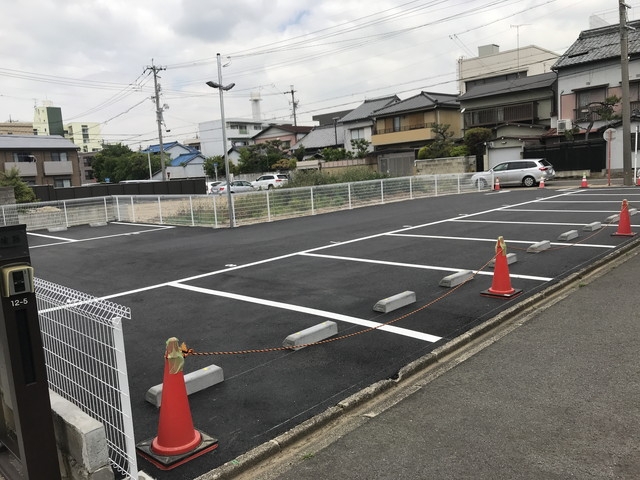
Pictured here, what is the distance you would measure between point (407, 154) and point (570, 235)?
29097mm

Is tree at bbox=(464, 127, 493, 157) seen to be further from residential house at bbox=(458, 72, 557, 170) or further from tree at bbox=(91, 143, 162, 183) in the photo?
tree at bbox=(91, 143, 162, 183)

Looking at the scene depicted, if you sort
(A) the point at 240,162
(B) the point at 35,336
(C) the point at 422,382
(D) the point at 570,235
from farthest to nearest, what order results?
1. (A) the point at 240,162
2. (D) the point at 570,235
3. (C) the point at 422,382
4. (B) the point at 35,336

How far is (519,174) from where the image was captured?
26391mm

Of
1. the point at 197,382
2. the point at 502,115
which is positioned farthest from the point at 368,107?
the point at 197,382

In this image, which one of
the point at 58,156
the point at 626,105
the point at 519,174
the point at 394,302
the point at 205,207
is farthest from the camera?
the point at 58,156

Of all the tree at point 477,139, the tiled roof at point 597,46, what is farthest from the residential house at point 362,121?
the tiled roof at point 597,46

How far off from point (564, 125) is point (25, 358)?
3410cm

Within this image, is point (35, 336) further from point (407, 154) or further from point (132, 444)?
point (407, 154)

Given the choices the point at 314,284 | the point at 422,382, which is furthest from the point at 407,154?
the point at 422,382

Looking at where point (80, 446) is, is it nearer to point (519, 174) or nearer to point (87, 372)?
point (87, 372)

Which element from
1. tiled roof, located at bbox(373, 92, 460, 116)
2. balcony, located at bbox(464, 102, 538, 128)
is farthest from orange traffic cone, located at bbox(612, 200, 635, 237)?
tiled roof, located at bbox(373, 92, 460, 116)

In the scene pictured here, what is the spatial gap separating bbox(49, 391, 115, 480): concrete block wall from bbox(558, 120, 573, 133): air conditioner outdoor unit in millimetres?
33289

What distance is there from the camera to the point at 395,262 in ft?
29.3

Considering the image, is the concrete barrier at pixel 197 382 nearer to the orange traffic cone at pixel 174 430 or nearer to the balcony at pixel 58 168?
the orange traffic cone at pixel 174 430
